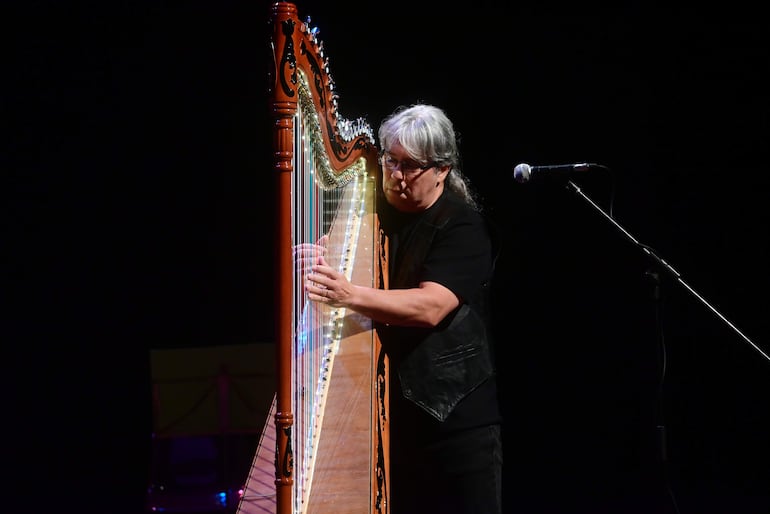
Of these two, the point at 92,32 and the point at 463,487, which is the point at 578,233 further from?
the point at 92,32

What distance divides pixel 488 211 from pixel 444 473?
1.76 meters

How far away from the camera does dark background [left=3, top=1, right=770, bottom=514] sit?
3547 millimetres

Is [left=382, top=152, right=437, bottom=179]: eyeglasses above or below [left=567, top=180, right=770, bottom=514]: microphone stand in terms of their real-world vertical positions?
above

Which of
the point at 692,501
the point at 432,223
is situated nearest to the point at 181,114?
the point at 432,223

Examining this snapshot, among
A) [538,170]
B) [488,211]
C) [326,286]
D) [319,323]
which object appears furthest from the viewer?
[488,211]

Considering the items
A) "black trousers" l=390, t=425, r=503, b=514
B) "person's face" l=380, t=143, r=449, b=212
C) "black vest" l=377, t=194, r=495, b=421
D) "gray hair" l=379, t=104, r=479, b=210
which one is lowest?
"black trousers" l=390, t=425, r=503, b=514

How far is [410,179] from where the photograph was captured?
85.1 inches

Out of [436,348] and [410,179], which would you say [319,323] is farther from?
[410,179]

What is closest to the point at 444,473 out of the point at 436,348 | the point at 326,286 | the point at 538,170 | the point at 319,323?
the point at 436,348

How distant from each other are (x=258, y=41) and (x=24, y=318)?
5.56 feet

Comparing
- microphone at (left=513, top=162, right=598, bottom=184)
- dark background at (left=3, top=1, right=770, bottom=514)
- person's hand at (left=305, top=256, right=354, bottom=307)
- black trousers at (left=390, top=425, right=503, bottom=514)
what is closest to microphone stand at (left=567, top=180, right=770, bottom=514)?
microphone at (left=513, top=162, right=598, bottom=184)

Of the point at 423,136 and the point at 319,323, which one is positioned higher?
the point at 423,136

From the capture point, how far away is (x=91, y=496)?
4.05 metres

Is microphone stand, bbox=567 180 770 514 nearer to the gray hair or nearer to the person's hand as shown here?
the gray hair
